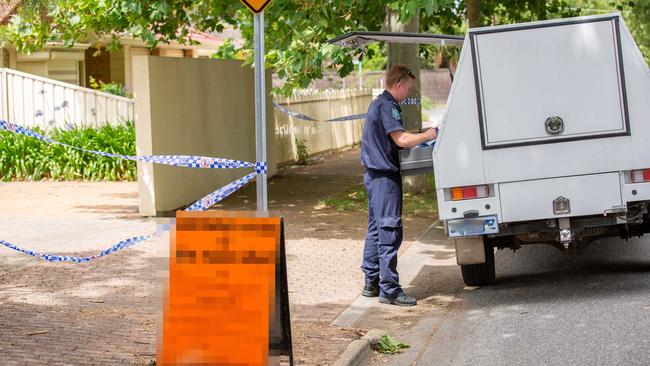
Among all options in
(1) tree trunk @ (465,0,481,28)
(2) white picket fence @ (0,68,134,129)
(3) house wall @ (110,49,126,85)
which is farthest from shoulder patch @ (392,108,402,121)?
(3) house wall @ (110,49,126,85)

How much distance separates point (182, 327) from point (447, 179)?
12.2ft

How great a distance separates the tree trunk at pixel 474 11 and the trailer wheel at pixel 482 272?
8719 mm

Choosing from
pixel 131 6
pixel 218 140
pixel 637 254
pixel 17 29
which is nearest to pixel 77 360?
pixel 637 254

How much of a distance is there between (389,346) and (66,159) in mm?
12864

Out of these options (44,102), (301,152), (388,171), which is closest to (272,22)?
(388,171)

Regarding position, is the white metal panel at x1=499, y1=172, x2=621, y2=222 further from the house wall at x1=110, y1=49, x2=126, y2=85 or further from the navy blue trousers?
the house wall at x1=110, y1=49, x2=126, y2=85

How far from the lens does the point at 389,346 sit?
7.80 meters

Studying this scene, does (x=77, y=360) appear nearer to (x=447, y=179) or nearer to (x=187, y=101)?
(x=447, y=179)

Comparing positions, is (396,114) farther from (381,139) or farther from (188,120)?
(188,120)

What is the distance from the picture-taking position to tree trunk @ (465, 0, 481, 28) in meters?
18.0

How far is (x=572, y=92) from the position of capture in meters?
8.98

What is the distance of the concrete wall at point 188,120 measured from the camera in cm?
1444

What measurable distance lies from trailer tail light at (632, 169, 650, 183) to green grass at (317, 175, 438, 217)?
19.5 feet

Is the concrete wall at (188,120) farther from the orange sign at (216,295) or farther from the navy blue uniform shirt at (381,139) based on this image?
the orange sign at (216,295)
